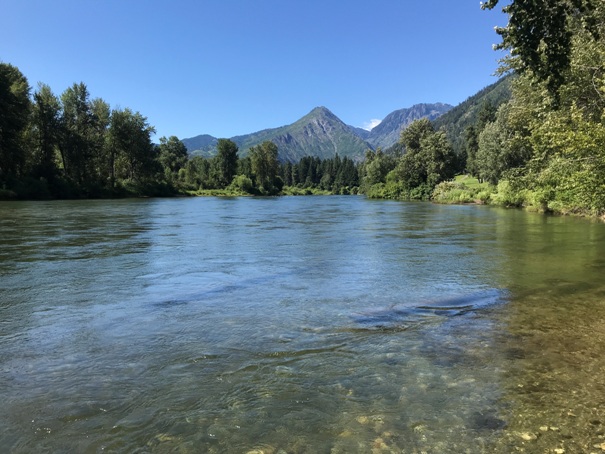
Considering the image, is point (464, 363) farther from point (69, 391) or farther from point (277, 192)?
point (277, 192)

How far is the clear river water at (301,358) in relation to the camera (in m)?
4.53

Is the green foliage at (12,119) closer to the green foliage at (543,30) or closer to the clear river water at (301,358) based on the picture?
the clear river water at (301,358)

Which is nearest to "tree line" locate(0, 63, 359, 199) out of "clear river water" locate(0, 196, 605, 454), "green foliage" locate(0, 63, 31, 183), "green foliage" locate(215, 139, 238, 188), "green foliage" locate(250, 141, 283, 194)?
"green foliage" locate(0, 63, 31, 183)

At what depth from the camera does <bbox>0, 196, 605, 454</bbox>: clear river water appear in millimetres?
4527

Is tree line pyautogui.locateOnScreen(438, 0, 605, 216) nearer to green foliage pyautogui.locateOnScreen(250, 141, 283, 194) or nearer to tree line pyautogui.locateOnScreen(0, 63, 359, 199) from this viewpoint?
tree line pyautogui.locateOnScreen(0, 63, 359, 199)

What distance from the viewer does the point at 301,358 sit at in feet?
21.6

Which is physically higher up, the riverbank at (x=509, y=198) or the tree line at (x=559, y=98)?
the tree line at (x=559, y=98)

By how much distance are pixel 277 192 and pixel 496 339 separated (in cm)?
14911

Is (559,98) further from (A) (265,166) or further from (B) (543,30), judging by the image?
(A) (265,166)

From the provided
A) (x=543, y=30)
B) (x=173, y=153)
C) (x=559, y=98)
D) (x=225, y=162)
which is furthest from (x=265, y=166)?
(x=543, y=30)

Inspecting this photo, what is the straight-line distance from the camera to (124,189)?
87.7 meters

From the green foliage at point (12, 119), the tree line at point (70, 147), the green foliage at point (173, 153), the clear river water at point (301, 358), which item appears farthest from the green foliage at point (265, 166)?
the clear river water at point (301, 358)

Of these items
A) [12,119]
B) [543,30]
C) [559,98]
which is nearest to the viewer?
[543,30]

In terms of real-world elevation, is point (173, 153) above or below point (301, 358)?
above
